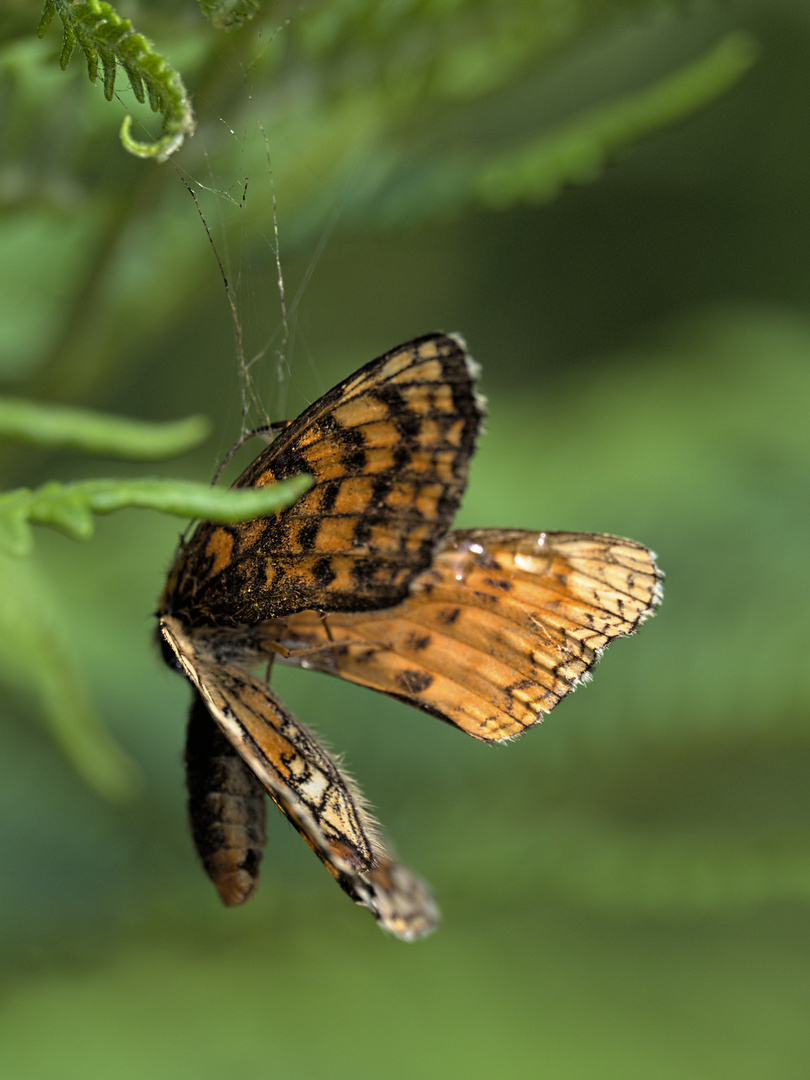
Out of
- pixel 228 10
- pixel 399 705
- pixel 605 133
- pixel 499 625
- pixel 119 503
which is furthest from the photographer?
pixel 399 705

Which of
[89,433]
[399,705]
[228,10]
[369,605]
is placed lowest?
[369,605]

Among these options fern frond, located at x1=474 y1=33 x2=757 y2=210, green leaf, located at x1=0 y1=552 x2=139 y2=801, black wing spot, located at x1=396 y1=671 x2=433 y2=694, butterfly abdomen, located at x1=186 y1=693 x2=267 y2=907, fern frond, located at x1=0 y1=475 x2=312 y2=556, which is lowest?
butterfly abdomen, located at x1=186 y1=693 x2=267 y2=907

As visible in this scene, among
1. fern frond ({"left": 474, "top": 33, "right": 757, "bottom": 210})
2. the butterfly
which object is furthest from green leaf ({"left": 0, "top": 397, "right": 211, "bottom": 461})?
fern frond ({"left": 474, "top": 33, "right": 757, "bottom": 210})

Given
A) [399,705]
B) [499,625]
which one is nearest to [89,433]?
[499,625]

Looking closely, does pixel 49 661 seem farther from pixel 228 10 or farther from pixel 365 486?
pixel 228 10

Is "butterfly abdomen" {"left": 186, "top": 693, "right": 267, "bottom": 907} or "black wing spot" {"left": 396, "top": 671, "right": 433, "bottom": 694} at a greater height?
"black wing spot" {"left": 396, "top": 671, "right": 433, "bottom": 694}

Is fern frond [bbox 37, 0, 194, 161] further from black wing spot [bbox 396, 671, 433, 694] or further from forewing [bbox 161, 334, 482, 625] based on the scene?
black wing spot [bbox 396, 671, 433, 694]

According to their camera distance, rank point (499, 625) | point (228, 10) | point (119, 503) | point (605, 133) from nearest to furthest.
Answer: point (119, 503), point (228, 10), point (499, 625), point (605, 133)

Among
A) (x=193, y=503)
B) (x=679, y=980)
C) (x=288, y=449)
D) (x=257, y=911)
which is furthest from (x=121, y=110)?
(x=679, y=980)
